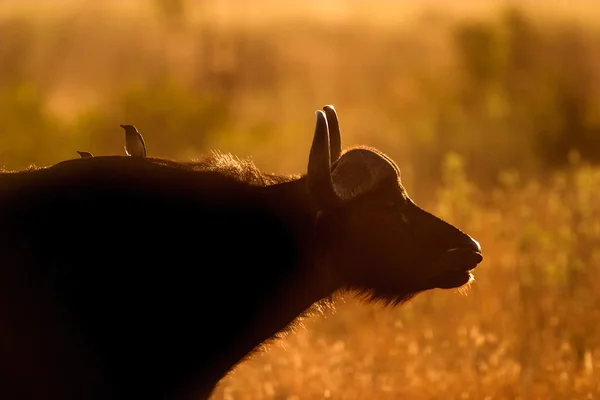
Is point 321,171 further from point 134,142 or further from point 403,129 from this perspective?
point 403,129

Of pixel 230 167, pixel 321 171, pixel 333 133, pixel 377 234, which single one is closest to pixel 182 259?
pixel 230 167

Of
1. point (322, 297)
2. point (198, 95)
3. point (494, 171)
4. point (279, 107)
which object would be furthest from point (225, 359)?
point (279, 107)

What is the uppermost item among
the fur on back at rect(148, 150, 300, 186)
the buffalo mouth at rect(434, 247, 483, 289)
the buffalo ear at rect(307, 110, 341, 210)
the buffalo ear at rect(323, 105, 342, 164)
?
the buffalo ear at rect(323, 105, 342, 164)

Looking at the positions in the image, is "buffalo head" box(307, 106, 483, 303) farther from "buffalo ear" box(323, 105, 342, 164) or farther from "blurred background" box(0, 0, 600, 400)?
"blurred background" box(0, 0, 600, 400)

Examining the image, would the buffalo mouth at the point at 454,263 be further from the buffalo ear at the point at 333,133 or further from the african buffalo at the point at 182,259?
the buffalo ear at the point at 333,133

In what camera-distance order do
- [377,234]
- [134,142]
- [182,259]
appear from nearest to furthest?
[182,259], [377,234], [134,142]

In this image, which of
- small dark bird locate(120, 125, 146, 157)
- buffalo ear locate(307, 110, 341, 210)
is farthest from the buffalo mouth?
small dark bird locate(120, 125, 146, 157)

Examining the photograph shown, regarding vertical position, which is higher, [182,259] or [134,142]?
[134,142]

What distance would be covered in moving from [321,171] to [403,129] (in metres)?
15.3

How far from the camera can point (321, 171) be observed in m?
5.93

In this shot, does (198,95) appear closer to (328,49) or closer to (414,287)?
(414,287)

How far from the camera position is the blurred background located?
344 inches

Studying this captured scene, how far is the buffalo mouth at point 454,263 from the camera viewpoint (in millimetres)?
6473

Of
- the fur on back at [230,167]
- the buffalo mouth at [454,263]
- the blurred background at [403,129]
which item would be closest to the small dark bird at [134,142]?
the fur on back at [230,167]
